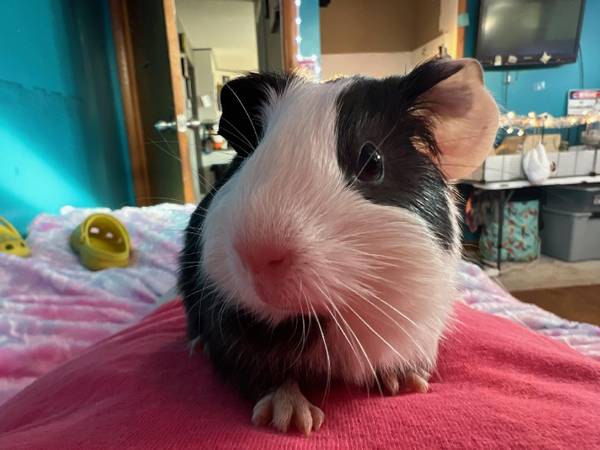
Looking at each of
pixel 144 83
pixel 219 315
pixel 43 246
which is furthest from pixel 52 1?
pixel 219 315

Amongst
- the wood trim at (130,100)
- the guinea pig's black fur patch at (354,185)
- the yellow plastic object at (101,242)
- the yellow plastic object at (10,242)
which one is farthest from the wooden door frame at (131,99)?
the guinea pig's black fur patch at (354,185)

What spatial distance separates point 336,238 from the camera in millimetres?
434

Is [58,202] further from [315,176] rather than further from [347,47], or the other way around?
[347,47]

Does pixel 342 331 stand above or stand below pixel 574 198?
above

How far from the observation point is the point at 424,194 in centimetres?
58

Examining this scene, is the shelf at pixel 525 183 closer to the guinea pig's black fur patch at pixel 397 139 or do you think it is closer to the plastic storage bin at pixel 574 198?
the plastic storage bin at pixel 574 198

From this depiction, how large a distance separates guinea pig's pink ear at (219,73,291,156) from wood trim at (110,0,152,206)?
266 centimetres

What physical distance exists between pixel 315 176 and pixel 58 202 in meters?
1.99

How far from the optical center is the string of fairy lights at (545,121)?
3544mm

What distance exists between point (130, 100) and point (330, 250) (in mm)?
3312

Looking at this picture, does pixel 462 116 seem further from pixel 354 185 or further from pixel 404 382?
pixel 404 382

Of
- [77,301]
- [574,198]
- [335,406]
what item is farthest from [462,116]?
[574,198]

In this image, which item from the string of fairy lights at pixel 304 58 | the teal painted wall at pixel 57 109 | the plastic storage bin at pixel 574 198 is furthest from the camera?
the plastic storage bin at pixel 574 198

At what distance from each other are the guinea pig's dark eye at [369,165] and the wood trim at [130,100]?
Result: 2939mm
